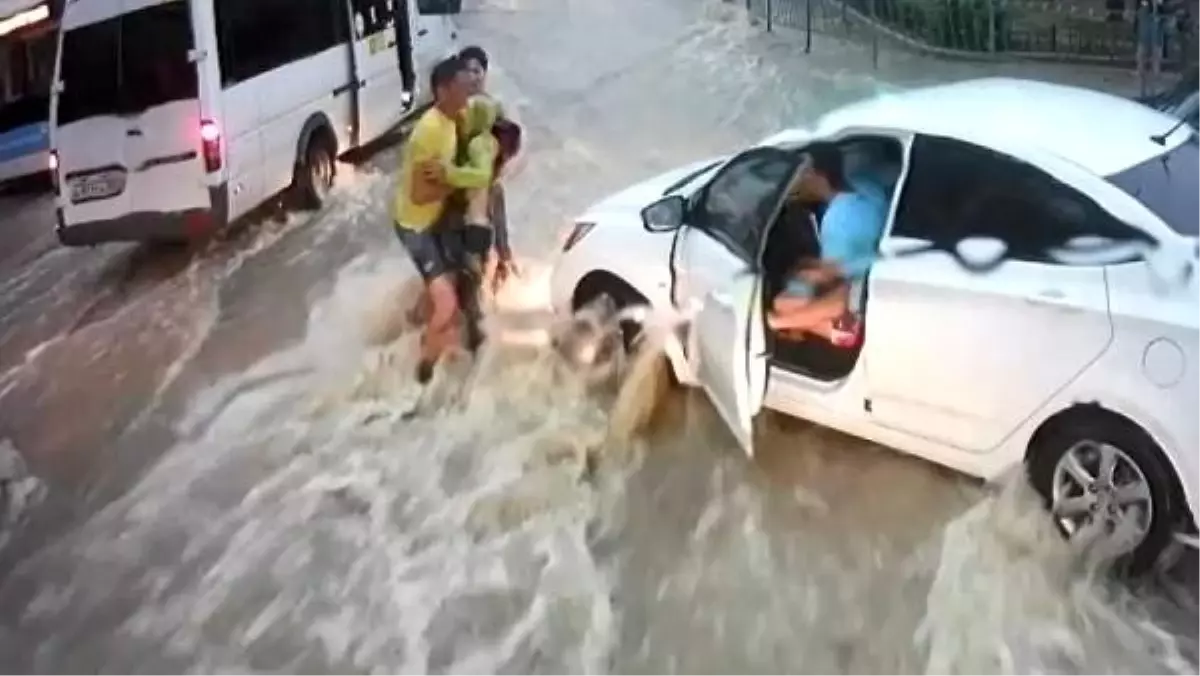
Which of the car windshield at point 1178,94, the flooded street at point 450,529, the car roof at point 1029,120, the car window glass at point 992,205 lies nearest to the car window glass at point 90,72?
the flooded street at point 450,529

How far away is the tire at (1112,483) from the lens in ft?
14.6

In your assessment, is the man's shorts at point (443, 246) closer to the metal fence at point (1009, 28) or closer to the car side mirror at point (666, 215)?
the car side mirror at point (666, 215)

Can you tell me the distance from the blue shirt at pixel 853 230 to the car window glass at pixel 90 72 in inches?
209

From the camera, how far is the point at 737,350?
5.07 meters

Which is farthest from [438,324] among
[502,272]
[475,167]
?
[475,167]

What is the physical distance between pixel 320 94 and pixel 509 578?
5637mm

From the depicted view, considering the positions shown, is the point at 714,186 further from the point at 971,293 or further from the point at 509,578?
the point at 509,578

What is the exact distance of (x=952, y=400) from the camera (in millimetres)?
4930

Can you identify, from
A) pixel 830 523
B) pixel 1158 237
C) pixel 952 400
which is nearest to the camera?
pixel 1158 237

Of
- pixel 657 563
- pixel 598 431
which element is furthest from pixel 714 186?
pixel 657 563

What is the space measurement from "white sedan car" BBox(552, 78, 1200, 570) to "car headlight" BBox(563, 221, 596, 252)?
0.52 meters

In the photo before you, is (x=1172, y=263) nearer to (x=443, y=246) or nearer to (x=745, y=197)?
(x=745, y=197)

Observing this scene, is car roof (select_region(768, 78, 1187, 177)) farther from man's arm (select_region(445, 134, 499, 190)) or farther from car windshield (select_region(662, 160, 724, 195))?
man's arm (select_region(445, 134, 499, 190))

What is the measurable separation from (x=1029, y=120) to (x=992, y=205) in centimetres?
45
